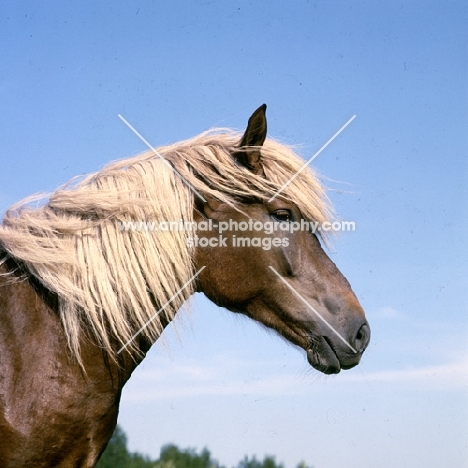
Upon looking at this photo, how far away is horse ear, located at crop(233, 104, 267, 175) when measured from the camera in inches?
155

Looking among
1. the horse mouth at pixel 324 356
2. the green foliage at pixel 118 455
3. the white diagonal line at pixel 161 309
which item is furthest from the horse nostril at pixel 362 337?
the green foliage at pixel 118 455

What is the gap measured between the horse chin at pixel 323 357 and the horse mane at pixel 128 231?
91 centimetres

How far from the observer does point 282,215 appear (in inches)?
159

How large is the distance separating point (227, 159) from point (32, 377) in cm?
199

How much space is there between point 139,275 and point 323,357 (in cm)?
142

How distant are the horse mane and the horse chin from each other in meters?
0.91

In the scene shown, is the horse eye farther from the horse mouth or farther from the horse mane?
the horse mouth

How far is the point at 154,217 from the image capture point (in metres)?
3.89

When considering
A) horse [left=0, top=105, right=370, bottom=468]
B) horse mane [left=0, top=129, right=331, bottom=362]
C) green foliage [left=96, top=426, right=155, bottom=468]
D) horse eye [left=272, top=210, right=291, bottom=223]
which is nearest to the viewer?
horse [left=0, top=105, right=370, bottom=468]

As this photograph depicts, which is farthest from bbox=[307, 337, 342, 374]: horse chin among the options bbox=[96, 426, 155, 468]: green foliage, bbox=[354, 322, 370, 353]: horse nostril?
bbox=[96, 426, 155, 468]: green foliage

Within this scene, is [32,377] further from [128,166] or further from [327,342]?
[327,342]

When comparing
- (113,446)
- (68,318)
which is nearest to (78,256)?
(68,318)

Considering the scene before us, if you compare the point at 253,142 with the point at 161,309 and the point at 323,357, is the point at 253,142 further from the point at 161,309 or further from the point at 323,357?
the point at 323,357

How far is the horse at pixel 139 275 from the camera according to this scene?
137 inches
